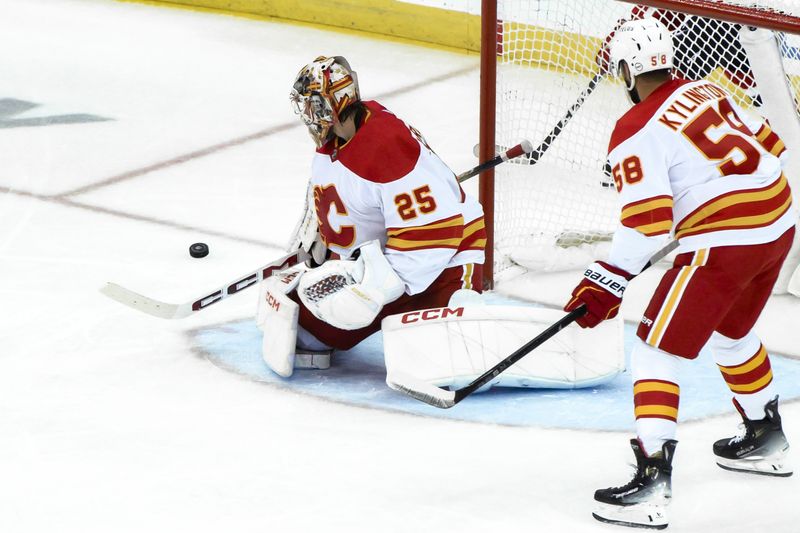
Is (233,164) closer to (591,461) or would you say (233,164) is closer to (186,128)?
(186,128)

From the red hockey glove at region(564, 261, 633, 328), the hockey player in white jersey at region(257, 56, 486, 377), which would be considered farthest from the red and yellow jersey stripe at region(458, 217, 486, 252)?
the red hockey glove at region(564, 261, 633, 328)

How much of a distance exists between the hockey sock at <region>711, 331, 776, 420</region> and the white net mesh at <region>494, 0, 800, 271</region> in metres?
1.48

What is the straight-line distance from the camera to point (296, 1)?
25.7 feet

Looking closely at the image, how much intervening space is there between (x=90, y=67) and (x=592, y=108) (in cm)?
317

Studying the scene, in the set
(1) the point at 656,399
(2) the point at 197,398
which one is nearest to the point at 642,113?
(1) the point at 656,399

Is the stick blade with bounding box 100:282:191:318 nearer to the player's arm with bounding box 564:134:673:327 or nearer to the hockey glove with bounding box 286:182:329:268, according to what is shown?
the hockey glove with bounding box 286:182:329:268

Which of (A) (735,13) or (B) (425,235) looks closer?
(B) (425,235)

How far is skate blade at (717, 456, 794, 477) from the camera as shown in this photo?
3023mm

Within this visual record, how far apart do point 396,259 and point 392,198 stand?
0.16m

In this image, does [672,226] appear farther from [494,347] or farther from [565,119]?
[565,119]

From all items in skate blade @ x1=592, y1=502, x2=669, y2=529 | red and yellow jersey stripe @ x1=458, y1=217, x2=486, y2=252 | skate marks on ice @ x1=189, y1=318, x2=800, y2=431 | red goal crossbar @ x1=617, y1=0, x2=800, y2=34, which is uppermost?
red goal crossbar @ x1=617, y1=0, x2=800, y2=34

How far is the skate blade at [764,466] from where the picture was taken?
9.92 feet

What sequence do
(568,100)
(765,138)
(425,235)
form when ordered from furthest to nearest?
(568,100), (425,235), (765,138)

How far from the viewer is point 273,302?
361cm
